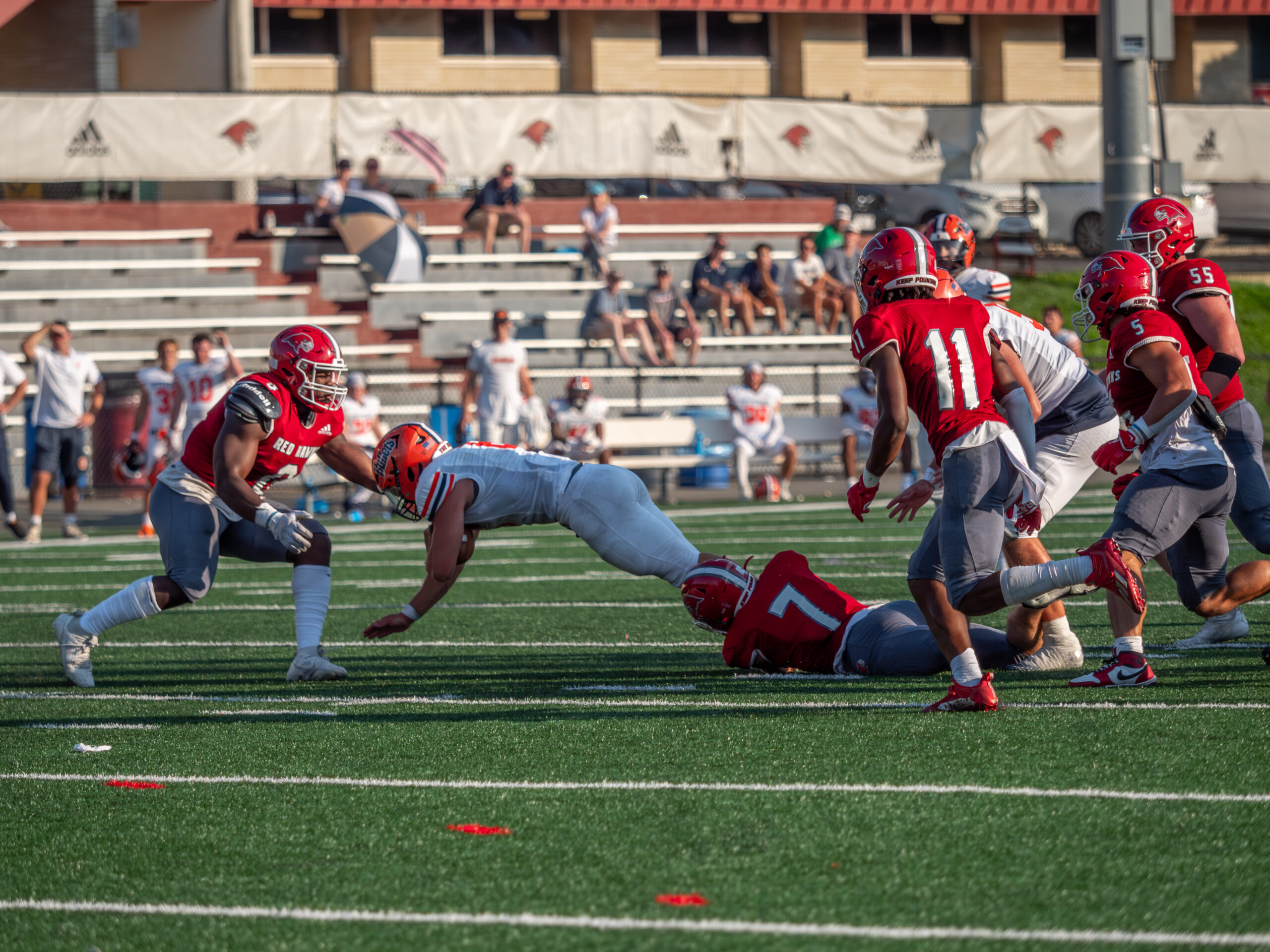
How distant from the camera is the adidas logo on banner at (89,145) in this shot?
21.7 metres

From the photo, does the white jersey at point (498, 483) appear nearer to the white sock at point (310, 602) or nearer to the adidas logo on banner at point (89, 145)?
the white sock at point (310, 602)

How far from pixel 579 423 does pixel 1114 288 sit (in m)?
12.0

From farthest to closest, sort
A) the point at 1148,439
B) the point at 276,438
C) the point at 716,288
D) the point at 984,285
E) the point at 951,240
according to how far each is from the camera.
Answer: the point at 716,288 < the point at 984,285 < the point at 951,240 < the point at 276,438 < the point at 1148,439

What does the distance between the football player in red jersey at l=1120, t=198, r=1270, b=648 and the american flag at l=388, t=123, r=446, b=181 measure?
17.8 m

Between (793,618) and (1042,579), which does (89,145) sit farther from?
(1042,579)

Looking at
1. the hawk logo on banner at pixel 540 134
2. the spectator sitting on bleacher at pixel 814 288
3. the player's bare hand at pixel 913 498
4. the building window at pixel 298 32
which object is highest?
the building window at pixel 298 32

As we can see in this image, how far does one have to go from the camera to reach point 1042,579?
4.98 m

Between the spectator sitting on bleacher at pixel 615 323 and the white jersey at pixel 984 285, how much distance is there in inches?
467

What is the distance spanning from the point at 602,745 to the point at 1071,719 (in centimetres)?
158

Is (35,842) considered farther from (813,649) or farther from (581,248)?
(581,248)

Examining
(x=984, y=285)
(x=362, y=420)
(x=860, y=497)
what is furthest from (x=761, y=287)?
(x=860, y=497)

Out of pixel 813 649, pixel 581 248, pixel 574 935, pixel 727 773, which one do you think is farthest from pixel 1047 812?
pixel 581 248

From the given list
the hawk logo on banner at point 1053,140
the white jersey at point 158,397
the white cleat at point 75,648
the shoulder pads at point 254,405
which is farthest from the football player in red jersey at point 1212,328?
the hawk logo on banner at point 1053,140

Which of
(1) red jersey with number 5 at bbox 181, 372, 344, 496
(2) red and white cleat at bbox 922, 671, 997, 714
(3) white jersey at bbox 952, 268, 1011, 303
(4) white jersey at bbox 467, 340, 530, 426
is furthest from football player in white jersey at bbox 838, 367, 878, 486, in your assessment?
(2) red and white cleat at bbox 922, 671, 997, 714
